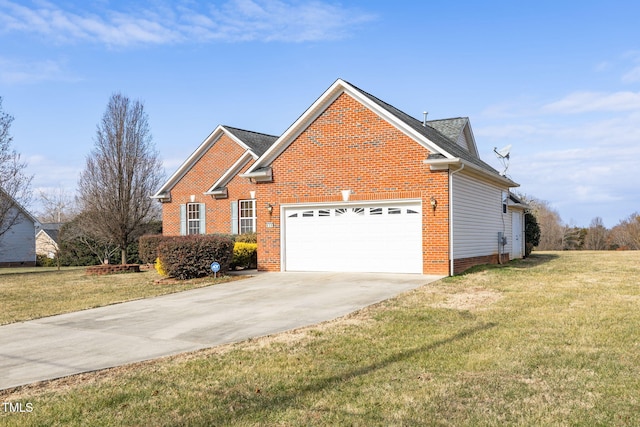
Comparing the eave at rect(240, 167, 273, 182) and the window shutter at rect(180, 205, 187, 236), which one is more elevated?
the eave at rect(240, 167, 273, 182)

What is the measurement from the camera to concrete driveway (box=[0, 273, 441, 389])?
25.0 feet

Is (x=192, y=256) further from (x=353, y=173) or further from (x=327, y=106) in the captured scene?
(x=327, y=106)

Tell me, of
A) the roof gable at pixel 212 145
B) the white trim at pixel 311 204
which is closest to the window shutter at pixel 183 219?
the roof gable at pixel 212 145

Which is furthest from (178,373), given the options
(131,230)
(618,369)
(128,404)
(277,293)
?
(131,230)

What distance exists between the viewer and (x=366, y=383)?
6086 millimetres

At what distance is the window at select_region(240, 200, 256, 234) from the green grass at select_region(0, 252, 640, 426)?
1688cm

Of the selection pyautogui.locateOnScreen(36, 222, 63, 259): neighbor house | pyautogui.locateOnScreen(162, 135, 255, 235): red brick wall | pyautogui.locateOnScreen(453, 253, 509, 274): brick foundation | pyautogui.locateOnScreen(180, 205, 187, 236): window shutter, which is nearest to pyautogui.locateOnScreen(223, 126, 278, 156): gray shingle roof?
pyautogui.locateOnScreen(162, 135, 255, 235): red brick wall

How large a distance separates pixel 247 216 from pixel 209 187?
3.10 m

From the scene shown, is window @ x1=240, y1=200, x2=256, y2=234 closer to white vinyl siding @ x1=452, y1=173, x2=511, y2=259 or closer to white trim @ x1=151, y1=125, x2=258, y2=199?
white trim @ x1=151, y1=125, x2=258, y2=199

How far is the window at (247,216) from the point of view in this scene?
26609 mm

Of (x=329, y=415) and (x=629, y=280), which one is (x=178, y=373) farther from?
(x=629, y=280)

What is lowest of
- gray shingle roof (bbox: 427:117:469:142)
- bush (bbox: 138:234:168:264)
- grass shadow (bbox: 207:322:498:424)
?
grass shadow (bbox: 207:322:498:424)

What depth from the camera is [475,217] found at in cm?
1920

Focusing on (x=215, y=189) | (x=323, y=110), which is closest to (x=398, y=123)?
(x=323, y=110)
